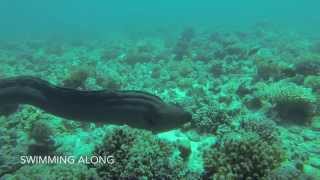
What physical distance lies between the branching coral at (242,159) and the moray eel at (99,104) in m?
1.52

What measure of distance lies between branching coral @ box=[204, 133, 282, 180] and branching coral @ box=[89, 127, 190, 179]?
1.92 feet

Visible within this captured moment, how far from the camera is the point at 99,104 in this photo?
845 cm

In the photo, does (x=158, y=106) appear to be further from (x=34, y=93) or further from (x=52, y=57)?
(x=52, y=57)

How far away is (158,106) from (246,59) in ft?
32.7

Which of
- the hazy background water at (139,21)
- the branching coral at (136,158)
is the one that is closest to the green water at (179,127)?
the branching coral at (136,158)

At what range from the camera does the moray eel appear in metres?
8.10

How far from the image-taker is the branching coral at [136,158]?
20.3 feet


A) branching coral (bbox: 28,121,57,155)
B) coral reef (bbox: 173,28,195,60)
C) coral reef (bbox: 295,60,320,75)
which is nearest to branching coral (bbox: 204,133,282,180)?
branching coral (bbox: 28,121,57,155)

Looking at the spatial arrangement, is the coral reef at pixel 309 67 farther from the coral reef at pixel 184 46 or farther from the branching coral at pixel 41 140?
the branching coral at pixel 41 140

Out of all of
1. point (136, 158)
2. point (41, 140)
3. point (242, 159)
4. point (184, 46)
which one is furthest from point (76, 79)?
point (184, 46)

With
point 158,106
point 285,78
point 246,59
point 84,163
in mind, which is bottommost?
point 84,163

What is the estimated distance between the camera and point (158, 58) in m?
19.1

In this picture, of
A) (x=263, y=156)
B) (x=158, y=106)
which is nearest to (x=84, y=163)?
(x=158, y=106)

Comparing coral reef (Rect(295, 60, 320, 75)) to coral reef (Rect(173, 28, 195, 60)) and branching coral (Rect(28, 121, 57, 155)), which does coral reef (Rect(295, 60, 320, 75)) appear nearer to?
coral reef (Rect(173, 28, 195, 60))
